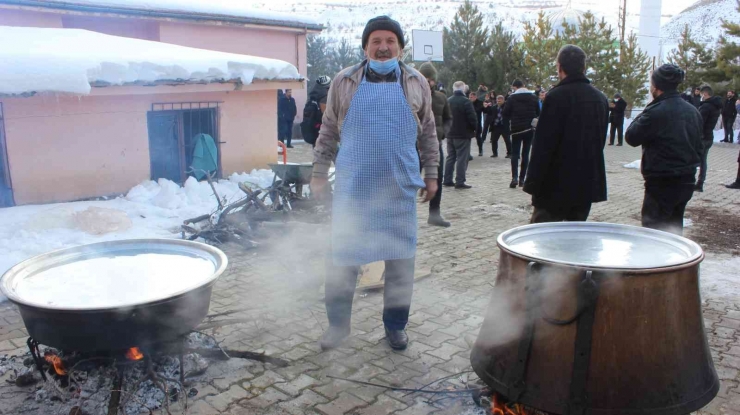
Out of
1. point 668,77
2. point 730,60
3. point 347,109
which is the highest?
point 730,60

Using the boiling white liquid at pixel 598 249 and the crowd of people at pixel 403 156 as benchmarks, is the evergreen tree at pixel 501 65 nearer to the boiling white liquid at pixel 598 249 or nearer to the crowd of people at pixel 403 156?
the crowd of people at pixel 403 156

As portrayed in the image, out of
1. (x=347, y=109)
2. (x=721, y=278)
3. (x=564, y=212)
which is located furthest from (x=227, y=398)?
(x=721, y=278)

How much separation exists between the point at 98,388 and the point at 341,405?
128 cm

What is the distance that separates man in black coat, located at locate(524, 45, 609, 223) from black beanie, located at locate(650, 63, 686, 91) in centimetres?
73

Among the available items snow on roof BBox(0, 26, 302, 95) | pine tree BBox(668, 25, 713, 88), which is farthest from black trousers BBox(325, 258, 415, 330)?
pine tree BBox(668, 25, 713, 88)

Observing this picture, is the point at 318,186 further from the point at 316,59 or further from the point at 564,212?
the point at 316,59

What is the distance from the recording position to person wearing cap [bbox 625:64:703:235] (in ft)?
15.9

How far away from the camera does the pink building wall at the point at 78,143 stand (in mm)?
7719

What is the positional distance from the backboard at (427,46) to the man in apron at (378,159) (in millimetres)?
12562

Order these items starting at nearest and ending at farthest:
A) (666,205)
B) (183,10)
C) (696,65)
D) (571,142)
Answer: (571,142) < (666,205) < (183,10) < (696,65)

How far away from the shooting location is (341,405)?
3.23 meters

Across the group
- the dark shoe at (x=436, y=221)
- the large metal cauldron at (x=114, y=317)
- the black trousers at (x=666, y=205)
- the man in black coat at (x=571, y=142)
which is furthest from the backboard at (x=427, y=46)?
the large metal cauldron at (x=114, y=317)

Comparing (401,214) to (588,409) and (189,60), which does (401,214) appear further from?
(189,60)

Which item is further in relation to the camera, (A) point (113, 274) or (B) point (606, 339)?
(A) point (113, 274)
